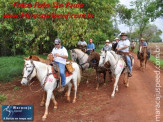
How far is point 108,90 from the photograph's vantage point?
25.5 feet

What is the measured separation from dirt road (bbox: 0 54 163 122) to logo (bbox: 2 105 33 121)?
27cm

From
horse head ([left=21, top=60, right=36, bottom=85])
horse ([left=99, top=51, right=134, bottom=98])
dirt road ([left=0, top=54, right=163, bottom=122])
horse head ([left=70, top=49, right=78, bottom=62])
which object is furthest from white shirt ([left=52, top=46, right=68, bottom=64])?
horse head ([left=70, top=49, right=78, bottom=62])

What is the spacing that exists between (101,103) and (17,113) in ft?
11.1

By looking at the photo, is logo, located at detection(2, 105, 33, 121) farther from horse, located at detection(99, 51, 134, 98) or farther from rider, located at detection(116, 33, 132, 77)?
rider, located at detection(116, 33, 132, 77)

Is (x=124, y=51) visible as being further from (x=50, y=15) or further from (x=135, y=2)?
(x=135, y=2)

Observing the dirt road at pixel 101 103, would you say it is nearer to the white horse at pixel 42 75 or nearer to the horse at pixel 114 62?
the horse at pixel 114 62

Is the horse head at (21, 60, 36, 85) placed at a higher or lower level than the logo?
higher

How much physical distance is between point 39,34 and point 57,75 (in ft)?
8.97

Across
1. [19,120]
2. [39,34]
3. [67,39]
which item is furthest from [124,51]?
[19,120]

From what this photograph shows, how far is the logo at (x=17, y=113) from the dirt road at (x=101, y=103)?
0.27 m

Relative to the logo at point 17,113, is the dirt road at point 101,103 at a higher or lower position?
higher

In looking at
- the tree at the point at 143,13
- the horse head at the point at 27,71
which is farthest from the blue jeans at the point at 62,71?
the tree at the point at 143,13

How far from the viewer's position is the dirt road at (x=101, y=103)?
5.34 m

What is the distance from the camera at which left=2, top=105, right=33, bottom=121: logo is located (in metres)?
5.66
